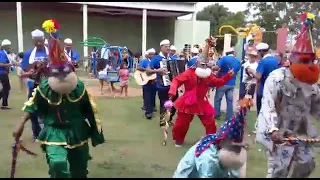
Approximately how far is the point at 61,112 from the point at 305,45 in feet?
8.40

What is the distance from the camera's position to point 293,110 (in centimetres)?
419

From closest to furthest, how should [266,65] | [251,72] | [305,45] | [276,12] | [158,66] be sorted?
[305,45]
[266,65]
[251,72]
[158,66]
[276,12]

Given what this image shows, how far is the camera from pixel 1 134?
7.53 metres

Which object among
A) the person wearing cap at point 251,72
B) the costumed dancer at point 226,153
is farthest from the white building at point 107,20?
the costumed dancer at point 226,153

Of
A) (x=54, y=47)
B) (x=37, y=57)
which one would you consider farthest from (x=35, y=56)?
(x=54, y=47)

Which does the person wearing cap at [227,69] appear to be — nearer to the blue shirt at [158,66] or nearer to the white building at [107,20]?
the blue shirt at [158,66]

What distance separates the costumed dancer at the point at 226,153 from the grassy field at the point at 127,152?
2000mm

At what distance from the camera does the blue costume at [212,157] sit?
10.9 ft

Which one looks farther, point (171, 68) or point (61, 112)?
point (171, 68)

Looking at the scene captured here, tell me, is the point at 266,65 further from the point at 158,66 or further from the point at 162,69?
the point at 158,66

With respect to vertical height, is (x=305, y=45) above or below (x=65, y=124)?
above

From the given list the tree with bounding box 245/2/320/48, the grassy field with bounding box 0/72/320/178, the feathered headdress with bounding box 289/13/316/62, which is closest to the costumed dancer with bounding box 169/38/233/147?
the grassy field with bounding box 0/72/320/178

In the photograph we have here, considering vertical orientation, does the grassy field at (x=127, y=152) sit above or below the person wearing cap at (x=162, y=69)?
below

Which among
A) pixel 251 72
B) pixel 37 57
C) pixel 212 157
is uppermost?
pixel 37 57
